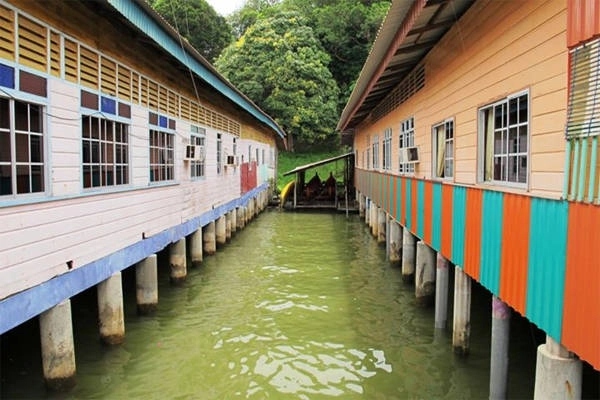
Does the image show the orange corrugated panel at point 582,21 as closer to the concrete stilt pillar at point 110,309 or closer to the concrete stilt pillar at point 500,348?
the concrete stilt pillar at point 500,348

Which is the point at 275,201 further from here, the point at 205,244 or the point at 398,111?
the point at 398,111

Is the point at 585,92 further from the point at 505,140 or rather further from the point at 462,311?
the point at 462,311

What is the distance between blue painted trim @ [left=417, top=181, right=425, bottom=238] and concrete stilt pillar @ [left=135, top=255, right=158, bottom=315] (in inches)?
187

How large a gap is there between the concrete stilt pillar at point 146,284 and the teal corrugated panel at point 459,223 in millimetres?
5086

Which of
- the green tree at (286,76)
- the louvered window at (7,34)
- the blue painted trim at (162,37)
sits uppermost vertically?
the green tree at (286,76)

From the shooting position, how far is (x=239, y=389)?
19.8 ft

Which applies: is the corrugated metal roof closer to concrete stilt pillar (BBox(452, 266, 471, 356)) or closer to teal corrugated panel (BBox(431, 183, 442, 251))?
teal corrugated panel (BBox(431, 183, 442, 251))

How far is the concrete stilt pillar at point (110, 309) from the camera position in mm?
7004

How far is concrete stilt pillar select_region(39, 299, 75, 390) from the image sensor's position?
5.55 m

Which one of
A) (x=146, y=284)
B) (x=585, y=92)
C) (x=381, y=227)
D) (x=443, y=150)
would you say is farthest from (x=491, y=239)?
(x=381, y=227)

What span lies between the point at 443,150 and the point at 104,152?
17.7ft

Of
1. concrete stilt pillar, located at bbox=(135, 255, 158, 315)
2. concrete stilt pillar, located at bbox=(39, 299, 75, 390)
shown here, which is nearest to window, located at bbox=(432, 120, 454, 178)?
concrete stilt pillar, located at bbox=(135, 255, 158, 315)

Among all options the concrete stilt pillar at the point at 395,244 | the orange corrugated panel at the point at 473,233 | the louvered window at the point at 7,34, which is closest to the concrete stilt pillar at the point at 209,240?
the concrete stilt pillar at the point at 395,244

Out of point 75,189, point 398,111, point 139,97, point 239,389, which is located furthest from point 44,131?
point 398,111
